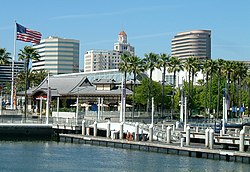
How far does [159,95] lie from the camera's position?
5689 inches

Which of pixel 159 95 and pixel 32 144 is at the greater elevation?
pixel 159 95

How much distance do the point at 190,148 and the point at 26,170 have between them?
1979 cm

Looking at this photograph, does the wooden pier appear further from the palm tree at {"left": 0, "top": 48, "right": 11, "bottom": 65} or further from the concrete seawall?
the palm tree at {"left": 0, "top": 48, "right": 11, "bottom": 65}

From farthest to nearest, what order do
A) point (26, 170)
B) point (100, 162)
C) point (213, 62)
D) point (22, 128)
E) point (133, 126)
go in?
point (213, 62) < point (22, 128) < point (133, 126) < point (100, 162) < point (26, 170)

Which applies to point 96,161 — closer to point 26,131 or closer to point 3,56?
point 26,131

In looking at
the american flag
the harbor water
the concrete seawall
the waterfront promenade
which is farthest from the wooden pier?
the american flag

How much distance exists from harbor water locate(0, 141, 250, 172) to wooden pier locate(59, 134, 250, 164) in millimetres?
882

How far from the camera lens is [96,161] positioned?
216ft

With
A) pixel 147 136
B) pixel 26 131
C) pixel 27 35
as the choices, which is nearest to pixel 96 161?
pixel 147 136

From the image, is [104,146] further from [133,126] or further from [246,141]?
[246,141]

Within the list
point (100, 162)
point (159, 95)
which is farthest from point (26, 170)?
point (159, 95)

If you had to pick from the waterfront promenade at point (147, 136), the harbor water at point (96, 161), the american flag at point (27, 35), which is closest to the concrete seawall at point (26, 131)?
the waterfront promenade at point (147, 136)

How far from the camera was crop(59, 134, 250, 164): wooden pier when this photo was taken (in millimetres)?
63150

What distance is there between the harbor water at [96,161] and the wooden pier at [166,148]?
0.88 m
